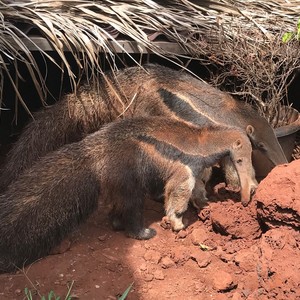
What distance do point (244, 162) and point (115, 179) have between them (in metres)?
1.57

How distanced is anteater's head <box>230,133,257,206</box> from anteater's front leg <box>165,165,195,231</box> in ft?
1.90

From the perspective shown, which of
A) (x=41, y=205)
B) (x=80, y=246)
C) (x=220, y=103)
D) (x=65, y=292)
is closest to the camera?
(x=65, y=292)

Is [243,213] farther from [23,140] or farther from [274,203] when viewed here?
[23,140]

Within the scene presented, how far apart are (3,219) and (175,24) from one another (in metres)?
3.46

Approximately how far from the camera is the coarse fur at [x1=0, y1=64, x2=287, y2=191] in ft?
21.9

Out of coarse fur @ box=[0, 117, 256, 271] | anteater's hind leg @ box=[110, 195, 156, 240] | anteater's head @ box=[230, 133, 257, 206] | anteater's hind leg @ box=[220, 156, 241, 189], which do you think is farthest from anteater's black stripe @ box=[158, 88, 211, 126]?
anteater's hind leg @ box=[110, 195, 156, 240]

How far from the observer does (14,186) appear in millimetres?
5395

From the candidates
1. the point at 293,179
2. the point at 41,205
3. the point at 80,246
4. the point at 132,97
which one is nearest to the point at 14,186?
the point at 41,205

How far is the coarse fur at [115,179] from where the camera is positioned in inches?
202

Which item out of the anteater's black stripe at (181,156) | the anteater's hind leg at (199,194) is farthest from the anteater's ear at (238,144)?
the anteater's hind leg at (199,194)

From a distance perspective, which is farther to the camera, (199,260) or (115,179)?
(115,179)

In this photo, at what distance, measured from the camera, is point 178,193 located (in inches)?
233

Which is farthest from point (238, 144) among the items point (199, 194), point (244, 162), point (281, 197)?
point (281, 197)

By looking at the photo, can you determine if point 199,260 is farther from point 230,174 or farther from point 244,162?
point 230,174
